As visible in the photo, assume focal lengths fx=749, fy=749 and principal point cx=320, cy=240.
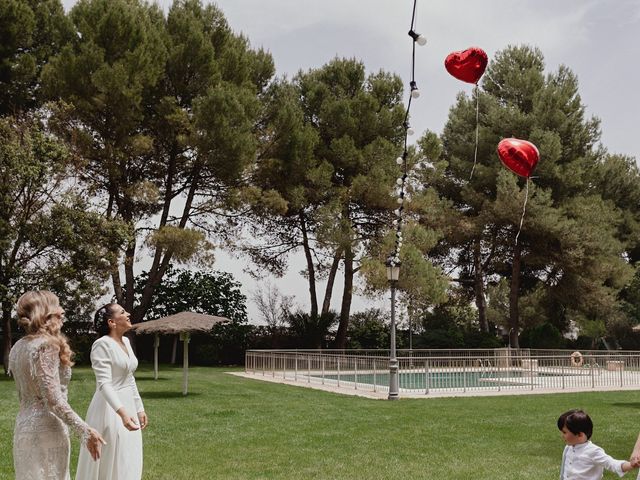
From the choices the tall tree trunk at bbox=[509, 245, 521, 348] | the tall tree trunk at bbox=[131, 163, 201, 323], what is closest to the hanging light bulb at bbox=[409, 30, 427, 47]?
the tall tree trunk at bbox=[131, 163, 201, 323]

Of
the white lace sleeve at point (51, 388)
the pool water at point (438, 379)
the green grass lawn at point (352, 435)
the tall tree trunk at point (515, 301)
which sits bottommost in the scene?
the green grass lawn at point (352, 435)

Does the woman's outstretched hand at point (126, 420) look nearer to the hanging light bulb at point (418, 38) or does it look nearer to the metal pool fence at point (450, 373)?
the hanging light bulb at point (418, 38)

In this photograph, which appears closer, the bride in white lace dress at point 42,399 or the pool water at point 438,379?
the bride in white lace dress at point 42,399

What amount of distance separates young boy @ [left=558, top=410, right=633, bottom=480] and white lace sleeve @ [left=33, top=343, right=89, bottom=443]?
9.67ft

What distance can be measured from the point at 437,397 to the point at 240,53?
64.5 feet

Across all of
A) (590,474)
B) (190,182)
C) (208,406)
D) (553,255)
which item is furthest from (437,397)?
(553,255)

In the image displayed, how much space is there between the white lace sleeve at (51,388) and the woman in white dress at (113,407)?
79 cm

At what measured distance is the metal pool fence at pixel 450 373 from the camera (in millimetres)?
20625

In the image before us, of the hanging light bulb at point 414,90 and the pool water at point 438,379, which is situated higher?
the hanging light bulb at point 414,90

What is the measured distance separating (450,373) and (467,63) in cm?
1088

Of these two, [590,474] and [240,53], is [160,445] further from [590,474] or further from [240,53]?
[240,53]

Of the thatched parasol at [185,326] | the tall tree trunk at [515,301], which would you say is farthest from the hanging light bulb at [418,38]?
the tall tree trunk at [515,301]

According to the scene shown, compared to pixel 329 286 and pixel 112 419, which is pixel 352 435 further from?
pixel 329 286

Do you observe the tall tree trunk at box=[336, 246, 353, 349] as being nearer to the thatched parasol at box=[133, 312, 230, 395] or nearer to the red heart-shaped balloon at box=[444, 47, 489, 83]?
the thatched parasol at box=[133, 312, 230, 395]
